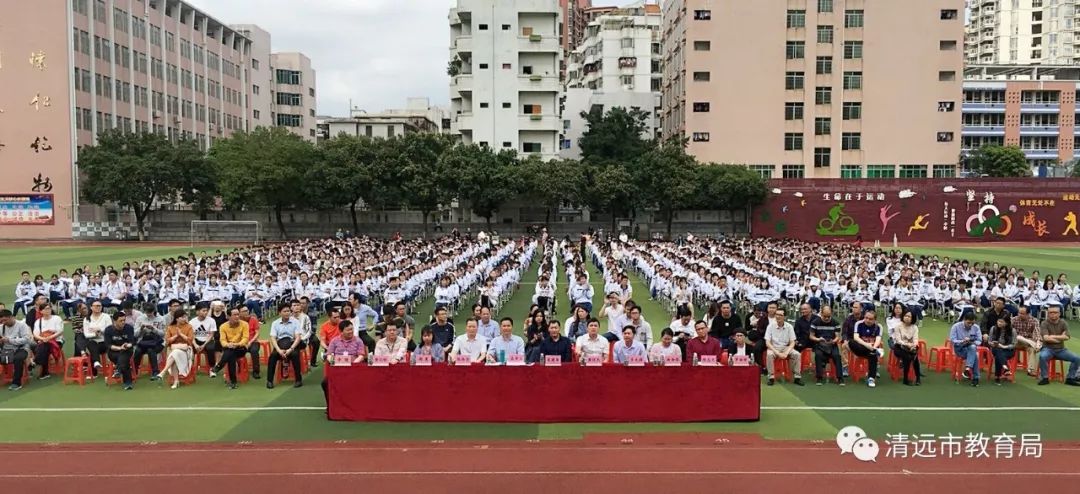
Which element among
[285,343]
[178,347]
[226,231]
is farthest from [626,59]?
[178,347]

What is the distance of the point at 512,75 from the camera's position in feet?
185

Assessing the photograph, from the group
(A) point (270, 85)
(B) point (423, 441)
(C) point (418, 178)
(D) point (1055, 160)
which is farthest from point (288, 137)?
(D) point (1055, 160)

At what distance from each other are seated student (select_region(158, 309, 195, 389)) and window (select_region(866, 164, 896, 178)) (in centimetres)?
5583

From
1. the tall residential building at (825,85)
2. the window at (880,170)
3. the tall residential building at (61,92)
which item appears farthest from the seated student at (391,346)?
the window at (880,170)

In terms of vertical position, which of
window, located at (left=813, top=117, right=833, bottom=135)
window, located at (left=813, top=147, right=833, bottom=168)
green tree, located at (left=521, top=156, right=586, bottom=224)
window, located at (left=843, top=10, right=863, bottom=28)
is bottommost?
green tree, located at (left=521, top=156, right=586, bottom=224)

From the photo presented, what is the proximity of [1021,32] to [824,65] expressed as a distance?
203 feet

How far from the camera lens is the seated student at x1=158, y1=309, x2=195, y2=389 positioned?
11.3 m

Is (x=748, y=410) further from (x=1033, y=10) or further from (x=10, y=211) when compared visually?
(x=1033, y=10)

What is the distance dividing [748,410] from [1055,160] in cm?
8544

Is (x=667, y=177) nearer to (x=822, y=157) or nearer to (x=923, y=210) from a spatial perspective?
(x=923, y=210)

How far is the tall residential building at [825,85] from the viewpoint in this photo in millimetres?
57344

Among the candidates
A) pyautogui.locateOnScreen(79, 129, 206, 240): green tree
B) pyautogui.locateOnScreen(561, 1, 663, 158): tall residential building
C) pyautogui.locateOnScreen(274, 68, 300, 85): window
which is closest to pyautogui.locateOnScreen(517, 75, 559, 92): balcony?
pyautogui.locateOnScreen(561, 1, 663, 158): tall residential building

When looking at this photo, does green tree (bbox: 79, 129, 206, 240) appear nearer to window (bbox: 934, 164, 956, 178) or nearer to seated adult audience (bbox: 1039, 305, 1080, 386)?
seated adult audience (bbox: 1039, 305, 1080, 386)

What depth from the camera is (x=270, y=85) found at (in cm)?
8144
